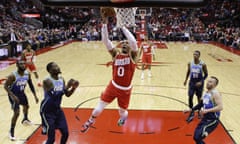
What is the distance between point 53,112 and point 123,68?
1408 mm

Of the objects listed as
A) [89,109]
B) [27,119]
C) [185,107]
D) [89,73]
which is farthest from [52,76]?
[89,73]

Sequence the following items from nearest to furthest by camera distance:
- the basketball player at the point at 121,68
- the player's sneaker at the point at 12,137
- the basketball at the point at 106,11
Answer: the basketball at the point at 106,11 < the basketball player at the point at 121,68 < the player's sneaker at the point at 12,137

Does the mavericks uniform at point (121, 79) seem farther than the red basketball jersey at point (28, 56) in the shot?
No

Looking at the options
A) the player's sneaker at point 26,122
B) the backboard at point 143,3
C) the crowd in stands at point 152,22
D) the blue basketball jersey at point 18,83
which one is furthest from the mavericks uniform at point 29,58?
the crowd in stands at point 152,22

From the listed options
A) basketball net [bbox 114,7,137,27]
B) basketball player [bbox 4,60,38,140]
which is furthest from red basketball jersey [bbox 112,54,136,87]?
basketball player [bbox 4,60,38,140]

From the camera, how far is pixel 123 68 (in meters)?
5.72

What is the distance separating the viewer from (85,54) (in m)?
19.8

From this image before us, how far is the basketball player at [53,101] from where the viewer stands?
16.6 ft

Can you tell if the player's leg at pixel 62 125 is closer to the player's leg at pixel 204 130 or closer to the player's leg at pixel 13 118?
the player's leg at pixel 13 118

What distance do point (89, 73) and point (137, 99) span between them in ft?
14.5

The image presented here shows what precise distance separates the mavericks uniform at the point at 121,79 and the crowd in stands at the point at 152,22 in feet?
61.1

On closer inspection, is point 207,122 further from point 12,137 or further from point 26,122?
point 26,122

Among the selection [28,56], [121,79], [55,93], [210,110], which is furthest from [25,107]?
[210,110]

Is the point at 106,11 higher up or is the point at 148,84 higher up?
the point at 106,11
